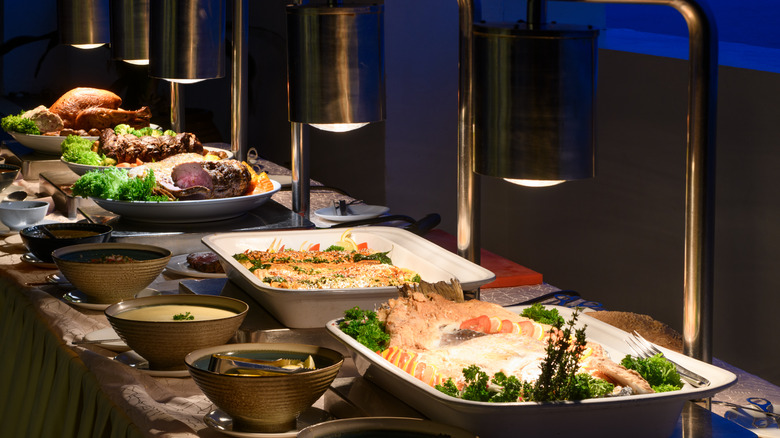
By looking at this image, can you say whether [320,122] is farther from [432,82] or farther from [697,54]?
[432,82]

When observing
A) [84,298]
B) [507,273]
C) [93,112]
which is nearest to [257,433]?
[84,298]

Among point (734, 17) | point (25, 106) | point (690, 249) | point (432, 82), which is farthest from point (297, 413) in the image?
point (25, 106)

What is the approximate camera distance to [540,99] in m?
1.05

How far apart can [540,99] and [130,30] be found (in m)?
2.51

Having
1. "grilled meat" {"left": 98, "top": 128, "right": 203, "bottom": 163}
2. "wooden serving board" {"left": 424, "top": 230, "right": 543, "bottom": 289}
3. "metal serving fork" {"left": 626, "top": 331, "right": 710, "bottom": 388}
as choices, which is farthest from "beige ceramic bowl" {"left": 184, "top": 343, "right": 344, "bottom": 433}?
"grilled meat" {"left": 98, "top": 128, "right": 203, "bottom": 163}

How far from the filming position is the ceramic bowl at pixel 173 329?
1369mm

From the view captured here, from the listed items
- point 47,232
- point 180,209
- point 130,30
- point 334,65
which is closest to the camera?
point 334,65

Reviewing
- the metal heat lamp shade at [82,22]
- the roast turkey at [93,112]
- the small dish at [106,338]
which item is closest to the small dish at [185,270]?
the small dish at [106,338]

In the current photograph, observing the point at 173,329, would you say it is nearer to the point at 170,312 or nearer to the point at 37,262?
the point at 170,312

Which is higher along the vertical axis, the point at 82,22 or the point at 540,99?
the point at 82,22

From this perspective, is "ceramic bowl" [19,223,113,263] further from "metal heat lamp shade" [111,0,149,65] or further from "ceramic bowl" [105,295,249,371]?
"metal heat lamp shade" [111,0,149,65]

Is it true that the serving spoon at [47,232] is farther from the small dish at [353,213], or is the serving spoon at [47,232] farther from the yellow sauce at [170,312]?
the small dish at [353,213]

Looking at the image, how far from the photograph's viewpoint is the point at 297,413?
116 centimetres

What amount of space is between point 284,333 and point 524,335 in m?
0.43
